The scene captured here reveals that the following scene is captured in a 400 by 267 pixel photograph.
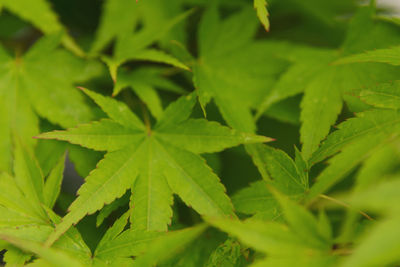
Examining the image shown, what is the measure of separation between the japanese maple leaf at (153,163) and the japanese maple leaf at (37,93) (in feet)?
0.46

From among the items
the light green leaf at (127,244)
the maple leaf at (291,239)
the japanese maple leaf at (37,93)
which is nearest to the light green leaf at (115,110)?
the japanese maple leaf at (37,93)

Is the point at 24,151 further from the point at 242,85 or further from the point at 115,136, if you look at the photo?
the point at 242,85

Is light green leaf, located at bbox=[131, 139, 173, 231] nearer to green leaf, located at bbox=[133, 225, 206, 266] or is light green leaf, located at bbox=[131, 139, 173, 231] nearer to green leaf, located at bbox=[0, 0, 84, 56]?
green leaf, located at bbox=[133, 225, 206, 266]

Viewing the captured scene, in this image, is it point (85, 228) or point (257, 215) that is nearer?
point (257, 215)

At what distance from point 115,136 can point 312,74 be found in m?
0.46

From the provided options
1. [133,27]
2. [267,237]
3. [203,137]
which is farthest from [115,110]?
[267,237]

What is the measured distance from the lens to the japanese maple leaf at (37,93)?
82 cm

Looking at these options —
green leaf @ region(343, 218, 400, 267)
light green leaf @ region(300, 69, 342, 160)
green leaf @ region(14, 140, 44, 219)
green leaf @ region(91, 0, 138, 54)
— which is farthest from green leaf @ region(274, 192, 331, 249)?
green leaf @ region(91, 0, 138, 54)

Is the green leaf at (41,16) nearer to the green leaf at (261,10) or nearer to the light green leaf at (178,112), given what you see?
the light green leaf at (178,112)

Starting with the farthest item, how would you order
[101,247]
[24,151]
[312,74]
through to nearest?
[312,74], [24,151], [101,247]

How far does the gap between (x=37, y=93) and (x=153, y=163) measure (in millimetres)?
349

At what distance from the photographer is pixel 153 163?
2.33 ft

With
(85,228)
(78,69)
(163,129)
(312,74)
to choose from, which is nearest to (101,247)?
(85,228)

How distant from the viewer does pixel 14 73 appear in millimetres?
859
